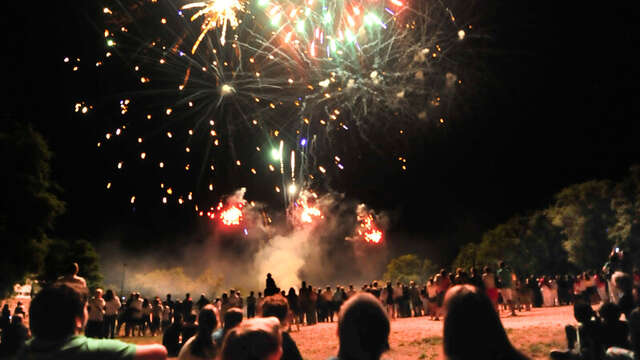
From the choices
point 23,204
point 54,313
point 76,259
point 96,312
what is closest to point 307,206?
point 76,259

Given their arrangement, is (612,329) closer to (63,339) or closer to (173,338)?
(63,339)

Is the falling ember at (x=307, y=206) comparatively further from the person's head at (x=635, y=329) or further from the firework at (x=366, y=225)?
the person's head at (x=635, y=329)

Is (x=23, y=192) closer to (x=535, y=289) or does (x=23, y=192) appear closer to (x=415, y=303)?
(x=415, y=303)

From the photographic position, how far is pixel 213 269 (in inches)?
3957

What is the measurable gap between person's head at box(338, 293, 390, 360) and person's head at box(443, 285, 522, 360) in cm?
41

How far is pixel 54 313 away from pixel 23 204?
104ft

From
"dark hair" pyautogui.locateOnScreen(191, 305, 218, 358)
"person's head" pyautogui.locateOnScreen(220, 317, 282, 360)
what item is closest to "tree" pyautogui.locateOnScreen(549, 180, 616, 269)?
"dark hair" pyautogui.locateOnScreen(191, 305, 218, 358)

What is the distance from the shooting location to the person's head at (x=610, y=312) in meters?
5.74

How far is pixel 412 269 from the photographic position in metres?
92.5

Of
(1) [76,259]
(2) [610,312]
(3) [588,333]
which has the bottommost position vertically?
(3) [588,333]

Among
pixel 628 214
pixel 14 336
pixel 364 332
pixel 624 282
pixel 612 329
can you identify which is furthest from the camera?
pixel 628 214

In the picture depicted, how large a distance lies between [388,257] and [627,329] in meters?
94.9

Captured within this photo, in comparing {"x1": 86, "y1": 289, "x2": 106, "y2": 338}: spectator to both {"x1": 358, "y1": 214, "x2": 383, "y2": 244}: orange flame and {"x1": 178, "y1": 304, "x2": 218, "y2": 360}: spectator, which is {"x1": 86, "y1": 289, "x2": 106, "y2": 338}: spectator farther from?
{"x1": 358, "y1": 214, "x2": 383, "y2": 244}: orange flame

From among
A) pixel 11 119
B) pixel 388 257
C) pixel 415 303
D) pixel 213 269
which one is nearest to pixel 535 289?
pixel 415 303
